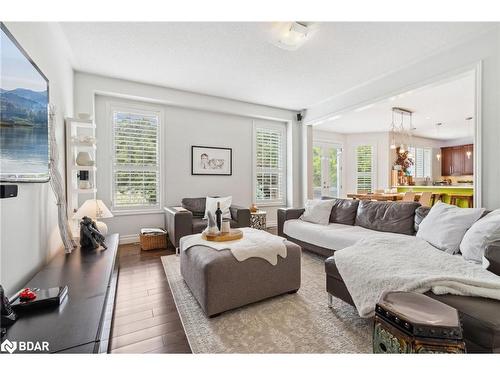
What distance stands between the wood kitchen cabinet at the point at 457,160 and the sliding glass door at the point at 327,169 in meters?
4.82

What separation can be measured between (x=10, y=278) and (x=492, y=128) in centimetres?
445

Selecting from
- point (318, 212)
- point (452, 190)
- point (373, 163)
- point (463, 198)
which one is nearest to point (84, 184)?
point (318, 212)

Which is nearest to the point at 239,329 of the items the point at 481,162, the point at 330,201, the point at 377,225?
the point at 377,225

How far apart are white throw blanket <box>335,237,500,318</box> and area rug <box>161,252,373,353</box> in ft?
0.81

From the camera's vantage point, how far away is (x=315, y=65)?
337 cm

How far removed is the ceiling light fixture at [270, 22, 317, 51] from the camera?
245 cm

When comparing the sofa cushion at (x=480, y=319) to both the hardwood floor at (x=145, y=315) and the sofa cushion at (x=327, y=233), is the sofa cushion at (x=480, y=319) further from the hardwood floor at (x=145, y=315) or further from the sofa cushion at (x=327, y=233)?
the hardwood floor at (x=145, y=315)

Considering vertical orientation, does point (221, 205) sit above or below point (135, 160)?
below

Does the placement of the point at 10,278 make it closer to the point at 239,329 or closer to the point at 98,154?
the point at 239,329

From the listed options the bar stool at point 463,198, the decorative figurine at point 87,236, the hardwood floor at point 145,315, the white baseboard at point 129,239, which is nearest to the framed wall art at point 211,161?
the white baseboard at point 129,239

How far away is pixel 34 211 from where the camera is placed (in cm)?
171

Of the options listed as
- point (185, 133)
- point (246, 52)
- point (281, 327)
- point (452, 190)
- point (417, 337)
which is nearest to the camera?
point (417, 337)

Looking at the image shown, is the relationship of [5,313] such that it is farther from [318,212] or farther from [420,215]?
[420,215]

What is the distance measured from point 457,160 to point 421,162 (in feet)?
4.56
